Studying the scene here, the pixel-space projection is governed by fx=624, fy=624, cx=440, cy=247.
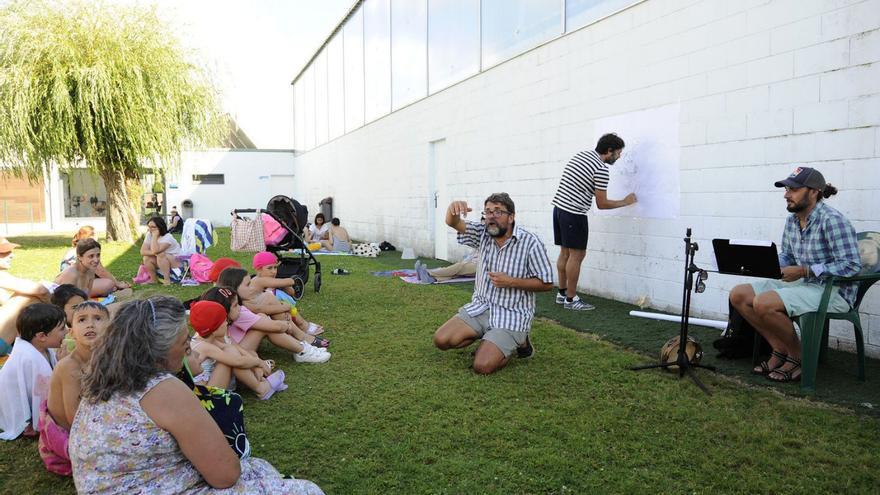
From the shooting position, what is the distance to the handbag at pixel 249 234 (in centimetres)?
792

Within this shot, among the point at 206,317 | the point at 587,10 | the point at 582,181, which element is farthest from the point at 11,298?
the point at 587,10

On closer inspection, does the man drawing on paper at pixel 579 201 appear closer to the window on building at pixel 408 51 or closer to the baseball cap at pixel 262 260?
the baseball cap at pixel 262 260

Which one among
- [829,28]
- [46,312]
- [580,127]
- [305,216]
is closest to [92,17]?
[305,216]

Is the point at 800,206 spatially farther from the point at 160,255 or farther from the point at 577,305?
the point at 160,255

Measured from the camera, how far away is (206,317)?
3.52 m

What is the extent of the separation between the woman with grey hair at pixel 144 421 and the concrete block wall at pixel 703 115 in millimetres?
4436

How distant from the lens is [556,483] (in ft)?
8.78

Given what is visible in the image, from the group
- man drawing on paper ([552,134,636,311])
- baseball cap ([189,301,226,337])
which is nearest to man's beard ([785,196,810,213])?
man drawing on paper ([552,134,636,311])

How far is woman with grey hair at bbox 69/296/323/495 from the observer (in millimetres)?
1857

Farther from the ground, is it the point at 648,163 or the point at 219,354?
the point at 648,163

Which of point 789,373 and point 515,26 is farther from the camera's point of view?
point 515,26

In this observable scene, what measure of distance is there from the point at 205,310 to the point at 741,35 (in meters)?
4.73

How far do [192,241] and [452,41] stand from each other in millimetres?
5503

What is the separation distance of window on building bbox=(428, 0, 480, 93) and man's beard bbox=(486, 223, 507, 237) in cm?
A: 623
